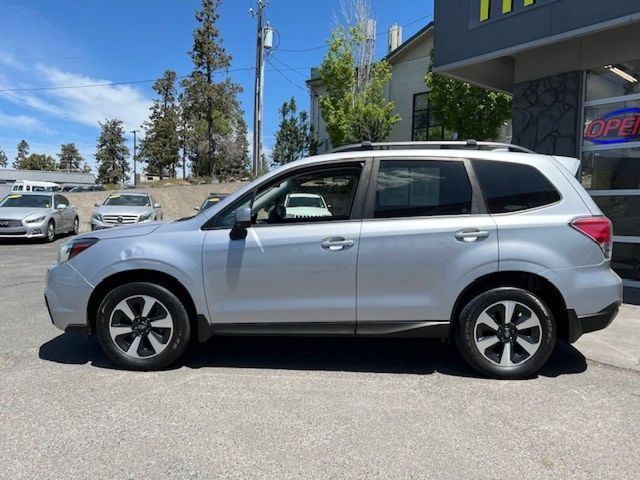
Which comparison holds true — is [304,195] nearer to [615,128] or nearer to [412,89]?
[615,128]

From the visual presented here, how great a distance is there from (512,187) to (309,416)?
240cm

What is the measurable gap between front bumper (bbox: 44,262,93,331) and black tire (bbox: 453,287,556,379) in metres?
3.09

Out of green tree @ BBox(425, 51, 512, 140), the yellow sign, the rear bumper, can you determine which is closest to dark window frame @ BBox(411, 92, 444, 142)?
green tree @ BBox(425, 51, 512, 140)

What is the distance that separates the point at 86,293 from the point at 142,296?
0.48 meters

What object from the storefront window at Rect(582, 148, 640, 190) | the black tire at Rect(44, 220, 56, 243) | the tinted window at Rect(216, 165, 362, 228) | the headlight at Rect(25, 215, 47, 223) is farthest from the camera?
the black tire at Rect(44, 220, 56, 243)

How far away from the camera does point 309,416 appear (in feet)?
11.6

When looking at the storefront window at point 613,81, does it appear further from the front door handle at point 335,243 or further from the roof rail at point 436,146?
the front door handle at point 335,243

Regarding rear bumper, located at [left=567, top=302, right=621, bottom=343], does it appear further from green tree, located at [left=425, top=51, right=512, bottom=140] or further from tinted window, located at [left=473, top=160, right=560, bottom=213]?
green tree, located at [left=425, top=51, right=512, bottom=140]

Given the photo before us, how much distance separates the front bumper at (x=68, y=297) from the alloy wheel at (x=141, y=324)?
275mm

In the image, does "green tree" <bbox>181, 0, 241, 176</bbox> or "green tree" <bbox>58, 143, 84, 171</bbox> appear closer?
"green tree" <bbox>181, 0, 241, 176</bbox>

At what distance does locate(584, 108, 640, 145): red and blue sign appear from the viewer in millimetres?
7730

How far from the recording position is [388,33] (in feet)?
112

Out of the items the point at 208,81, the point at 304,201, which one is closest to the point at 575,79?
the point at 304,201

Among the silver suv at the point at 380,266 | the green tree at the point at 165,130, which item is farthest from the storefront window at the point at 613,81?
the green tree at the point at 165,130
